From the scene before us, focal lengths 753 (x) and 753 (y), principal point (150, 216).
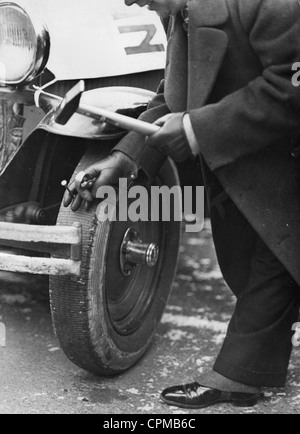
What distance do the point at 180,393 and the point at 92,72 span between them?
1.16m

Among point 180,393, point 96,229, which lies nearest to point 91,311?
point 96,229

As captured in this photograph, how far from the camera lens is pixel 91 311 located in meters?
2.42

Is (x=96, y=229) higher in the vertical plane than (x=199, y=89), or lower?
lower

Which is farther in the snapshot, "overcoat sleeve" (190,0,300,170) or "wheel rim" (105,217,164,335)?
"wheel rim" (105,217,164,335)

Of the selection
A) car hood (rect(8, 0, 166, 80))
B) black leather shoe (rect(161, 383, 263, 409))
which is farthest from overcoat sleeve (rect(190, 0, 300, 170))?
black leather shoe (rect(161, 383, 263, 409))

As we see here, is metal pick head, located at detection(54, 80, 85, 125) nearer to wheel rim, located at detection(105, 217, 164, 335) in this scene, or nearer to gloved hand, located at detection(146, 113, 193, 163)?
gloved hand, located at detection(146, 113, 193, 163)

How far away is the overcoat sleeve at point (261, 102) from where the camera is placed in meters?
2.16

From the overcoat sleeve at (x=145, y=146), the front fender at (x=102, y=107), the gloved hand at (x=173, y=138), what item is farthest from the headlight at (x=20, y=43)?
the gloved hand at (x=173, y=138)

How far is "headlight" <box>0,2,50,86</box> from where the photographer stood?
2441 millimetres

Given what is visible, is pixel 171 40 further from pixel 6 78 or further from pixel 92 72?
pixel 6 78

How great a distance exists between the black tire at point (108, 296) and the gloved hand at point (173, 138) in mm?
306

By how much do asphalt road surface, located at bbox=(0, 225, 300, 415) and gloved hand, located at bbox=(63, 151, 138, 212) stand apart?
2.18ft

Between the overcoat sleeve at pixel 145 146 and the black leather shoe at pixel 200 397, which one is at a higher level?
the overcoat sleeve at pixel 145 146

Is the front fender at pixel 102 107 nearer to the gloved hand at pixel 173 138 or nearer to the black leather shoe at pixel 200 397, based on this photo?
the gloved hand at pixel 173 138
